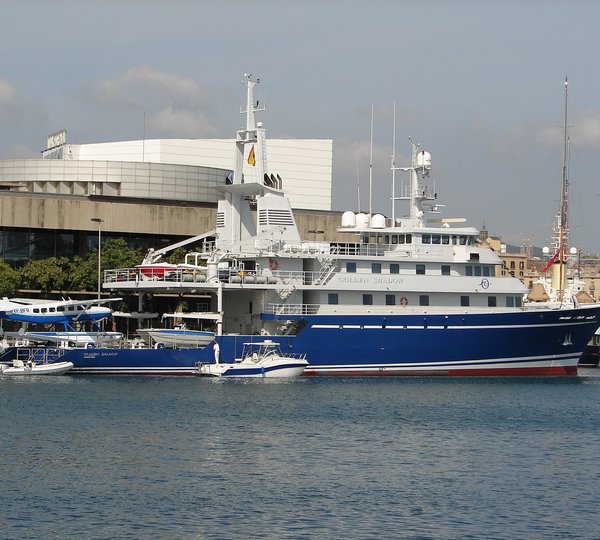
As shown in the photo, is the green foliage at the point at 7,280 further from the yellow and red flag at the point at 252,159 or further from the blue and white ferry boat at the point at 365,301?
the yellow and red flag at the point at 252,159

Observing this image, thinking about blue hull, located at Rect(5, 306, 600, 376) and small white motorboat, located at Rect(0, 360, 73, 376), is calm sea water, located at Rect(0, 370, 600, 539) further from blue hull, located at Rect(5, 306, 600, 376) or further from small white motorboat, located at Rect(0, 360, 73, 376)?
small white motorboat, located at Rect(0, 360, 73, 376)

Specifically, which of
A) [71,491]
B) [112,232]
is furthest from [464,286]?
[71,491]

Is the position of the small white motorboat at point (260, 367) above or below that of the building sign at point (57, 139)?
below

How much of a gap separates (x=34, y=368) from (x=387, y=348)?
18500 millimetres

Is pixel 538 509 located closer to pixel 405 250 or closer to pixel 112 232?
pixel 405 250

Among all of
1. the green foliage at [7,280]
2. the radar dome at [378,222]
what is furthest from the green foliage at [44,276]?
the radar dome at [378,222]

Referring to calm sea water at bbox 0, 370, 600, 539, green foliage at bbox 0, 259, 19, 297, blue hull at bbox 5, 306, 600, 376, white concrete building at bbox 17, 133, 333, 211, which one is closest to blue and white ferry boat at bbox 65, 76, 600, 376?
blue hull at bbox 5, 306, 600, 376

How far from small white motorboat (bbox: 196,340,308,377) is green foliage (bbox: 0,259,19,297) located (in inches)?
749

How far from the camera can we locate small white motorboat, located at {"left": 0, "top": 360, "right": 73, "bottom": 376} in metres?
60.5

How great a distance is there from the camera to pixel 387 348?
2419 inches

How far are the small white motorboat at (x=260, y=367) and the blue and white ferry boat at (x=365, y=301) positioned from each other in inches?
30.9

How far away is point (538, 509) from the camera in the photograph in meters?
30.2

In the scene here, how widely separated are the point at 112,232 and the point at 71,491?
54072 mm

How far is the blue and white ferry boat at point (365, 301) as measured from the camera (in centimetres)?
6106
